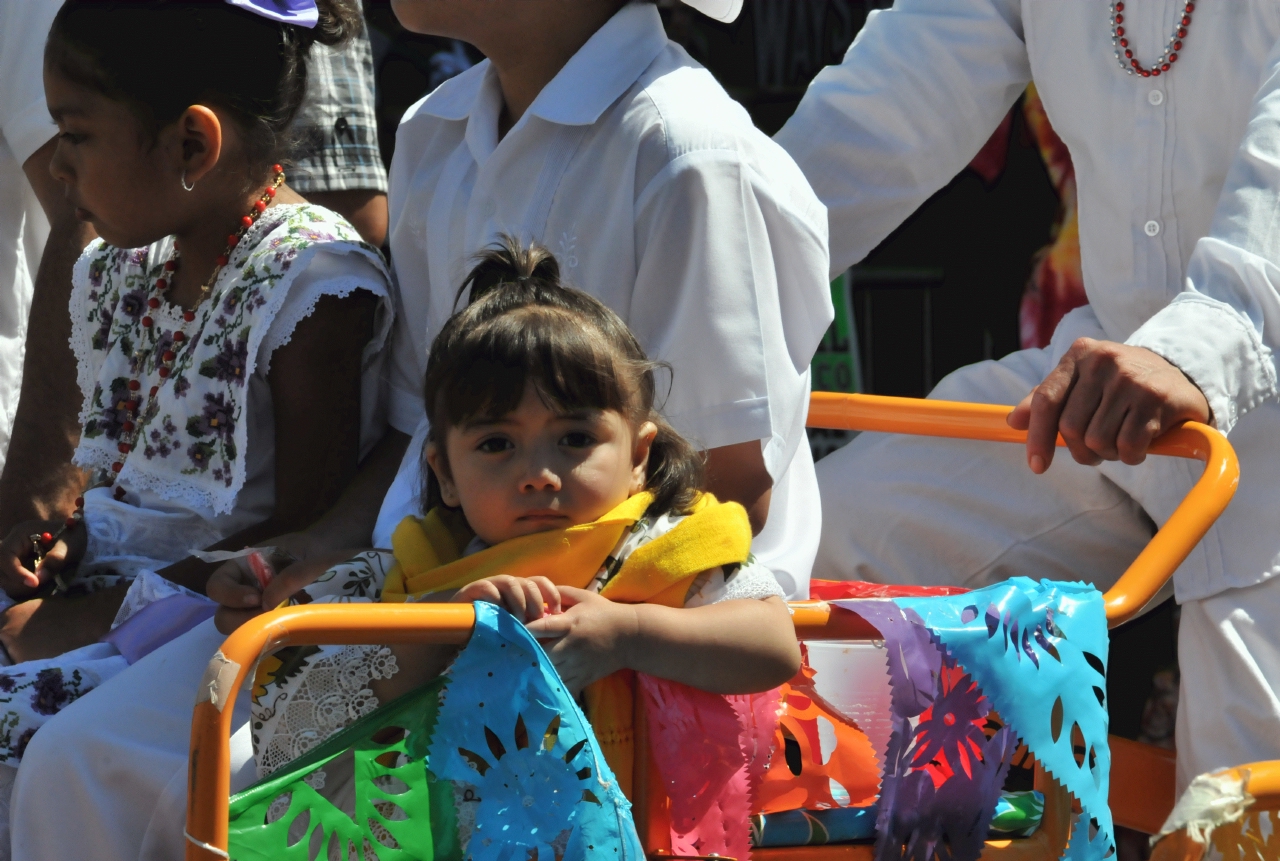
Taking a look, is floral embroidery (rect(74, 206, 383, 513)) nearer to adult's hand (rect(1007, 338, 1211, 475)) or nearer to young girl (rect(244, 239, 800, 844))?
young girl (rect(244, 239, 800, 844))

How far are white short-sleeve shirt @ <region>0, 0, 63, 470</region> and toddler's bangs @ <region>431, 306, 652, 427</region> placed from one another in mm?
1607

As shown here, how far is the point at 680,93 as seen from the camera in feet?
7.18

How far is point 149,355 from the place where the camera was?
8.37 feet

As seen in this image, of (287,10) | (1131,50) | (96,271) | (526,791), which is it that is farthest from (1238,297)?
(96,271)

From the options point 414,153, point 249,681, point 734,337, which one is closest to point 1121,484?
point 734,337

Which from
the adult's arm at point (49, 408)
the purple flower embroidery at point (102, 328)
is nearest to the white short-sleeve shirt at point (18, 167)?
the adult's arm at point (49, 408)

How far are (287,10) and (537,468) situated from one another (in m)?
1.03

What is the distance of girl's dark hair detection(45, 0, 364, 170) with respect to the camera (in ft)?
7.66

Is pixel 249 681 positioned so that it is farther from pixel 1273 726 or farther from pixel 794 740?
pixel 1273 726

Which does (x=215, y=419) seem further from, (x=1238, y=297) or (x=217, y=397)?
(x=1238, y=297)

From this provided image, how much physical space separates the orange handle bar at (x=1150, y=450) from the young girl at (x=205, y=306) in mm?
796

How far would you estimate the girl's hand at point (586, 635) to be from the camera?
1.54 metres

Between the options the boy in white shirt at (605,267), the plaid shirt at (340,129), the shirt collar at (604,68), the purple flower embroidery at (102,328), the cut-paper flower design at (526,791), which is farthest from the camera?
the plaid shirt at (340,129)

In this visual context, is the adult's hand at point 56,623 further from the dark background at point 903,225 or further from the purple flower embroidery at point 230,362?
the dark background at point 903,225
